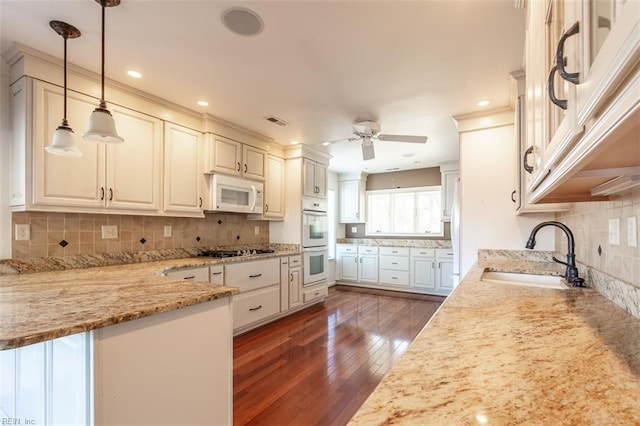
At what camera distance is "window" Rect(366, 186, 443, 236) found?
18.9ft

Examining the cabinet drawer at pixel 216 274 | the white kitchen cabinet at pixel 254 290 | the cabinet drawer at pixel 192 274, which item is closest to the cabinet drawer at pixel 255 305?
the white kitchen cabinet at pixel 254 290

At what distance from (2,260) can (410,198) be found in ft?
18.5

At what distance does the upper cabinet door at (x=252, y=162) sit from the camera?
3580 millimetres

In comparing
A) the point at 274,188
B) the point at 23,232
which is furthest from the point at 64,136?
the point at 274,188

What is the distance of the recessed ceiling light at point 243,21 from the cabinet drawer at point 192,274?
1857mm

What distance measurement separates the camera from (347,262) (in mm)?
6012

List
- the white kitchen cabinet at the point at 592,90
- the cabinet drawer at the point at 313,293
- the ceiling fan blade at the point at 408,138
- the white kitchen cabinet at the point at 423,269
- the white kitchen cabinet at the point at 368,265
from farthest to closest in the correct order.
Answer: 1. the white kitchen cabinet at the point at 368,265
2. the white kitchen cabinet at the point at 423,269
3. the cabinet drawer at the point at 313,293
4. the ceiling fan blade at the point at 408,138
5. the white kitchen cabinet at the point at 592,90

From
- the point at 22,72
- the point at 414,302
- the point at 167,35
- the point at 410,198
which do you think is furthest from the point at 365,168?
the point at 22,72

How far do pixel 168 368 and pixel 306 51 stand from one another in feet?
6.41

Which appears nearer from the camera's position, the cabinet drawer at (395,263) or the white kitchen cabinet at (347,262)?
the cabinet drawer at (395,263)

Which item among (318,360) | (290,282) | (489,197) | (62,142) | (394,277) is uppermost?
(62,142)

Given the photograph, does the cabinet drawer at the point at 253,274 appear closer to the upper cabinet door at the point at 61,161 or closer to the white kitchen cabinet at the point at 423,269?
the upper cabinet door at the point at 61,161

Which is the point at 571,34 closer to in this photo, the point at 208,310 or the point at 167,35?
the point at 208,310

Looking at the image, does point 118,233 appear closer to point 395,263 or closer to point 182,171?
point 182,171
